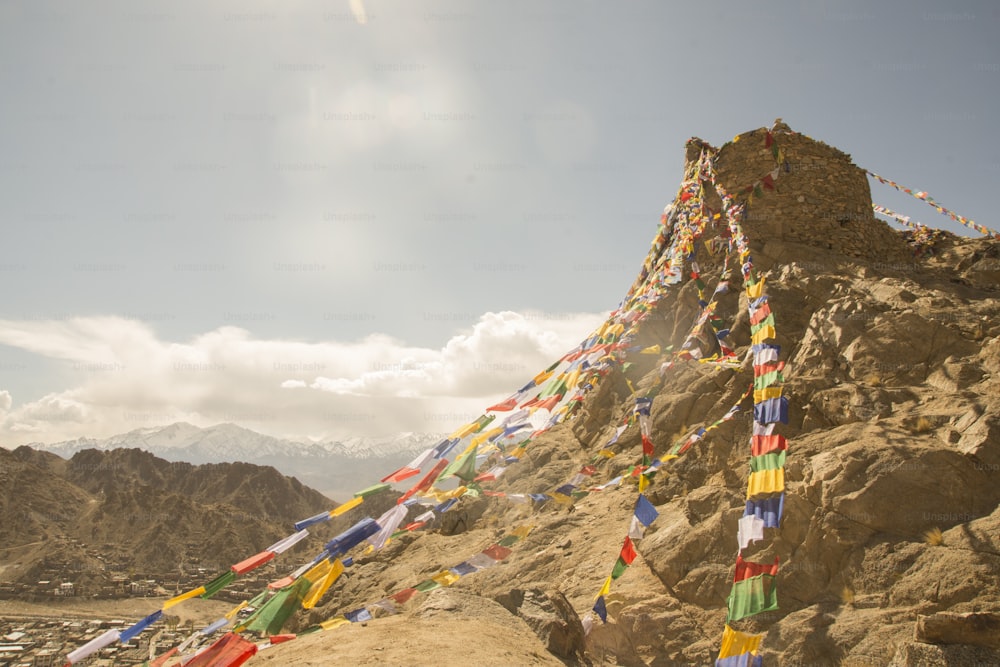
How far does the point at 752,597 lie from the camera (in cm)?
493

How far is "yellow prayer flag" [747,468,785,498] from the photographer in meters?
Result: 5.29

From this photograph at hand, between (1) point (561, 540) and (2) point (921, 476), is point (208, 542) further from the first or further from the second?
(2) point (921, 476)

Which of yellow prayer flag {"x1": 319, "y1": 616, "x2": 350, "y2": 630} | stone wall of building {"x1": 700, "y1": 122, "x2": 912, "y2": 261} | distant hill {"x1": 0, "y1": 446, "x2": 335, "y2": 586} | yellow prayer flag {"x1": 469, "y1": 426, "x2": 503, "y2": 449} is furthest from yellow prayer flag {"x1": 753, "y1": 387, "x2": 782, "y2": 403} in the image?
distant hill {"x1": 0, "y1": 446, "x2": 335, "y2": 586}

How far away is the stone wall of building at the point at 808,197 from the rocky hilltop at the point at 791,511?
0.33ft

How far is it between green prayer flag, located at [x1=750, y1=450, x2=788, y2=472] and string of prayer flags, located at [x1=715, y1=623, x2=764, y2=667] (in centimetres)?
169

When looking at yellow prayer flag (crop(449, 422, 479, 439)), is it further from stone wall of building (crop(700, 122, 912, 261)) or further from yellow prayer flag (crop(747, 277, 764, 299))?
stone wall of building (crop(700, 122, 912, 261))

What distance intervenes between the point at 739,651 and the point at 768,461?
→ 195cm

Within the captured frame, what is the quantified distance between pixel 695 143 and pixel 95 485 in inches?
4304

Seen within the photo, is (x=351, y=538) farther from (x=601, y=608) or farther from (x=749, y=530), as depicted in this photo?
(x=749, y=530)

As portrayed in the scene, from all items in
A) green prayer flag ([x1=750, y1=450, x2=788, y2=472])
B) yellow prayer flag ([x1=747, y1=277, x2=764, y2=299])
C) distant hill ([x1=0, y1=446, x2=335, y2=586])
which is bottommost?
distant hill ([x1=0, y1=446, x2=335, y2=586])

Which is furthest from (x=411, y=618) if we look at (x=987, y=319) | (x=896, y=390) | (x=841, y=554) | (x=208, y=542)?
(x=208, y=542)

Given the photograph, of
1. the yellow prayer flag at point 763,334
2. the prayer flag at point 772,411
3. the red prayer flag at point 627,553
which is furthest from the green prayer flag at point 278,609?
the yellow prayer flag at point 763,334

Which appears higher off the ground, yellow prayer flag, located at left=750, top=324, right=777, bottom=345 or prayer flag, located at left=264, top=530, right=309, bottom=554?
yellow prayer flag, located at left=750, top=324, right=777, bottom=345

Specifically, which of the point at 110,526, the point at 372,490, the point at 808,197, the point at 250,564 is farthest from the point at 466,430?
the point at 110,526
